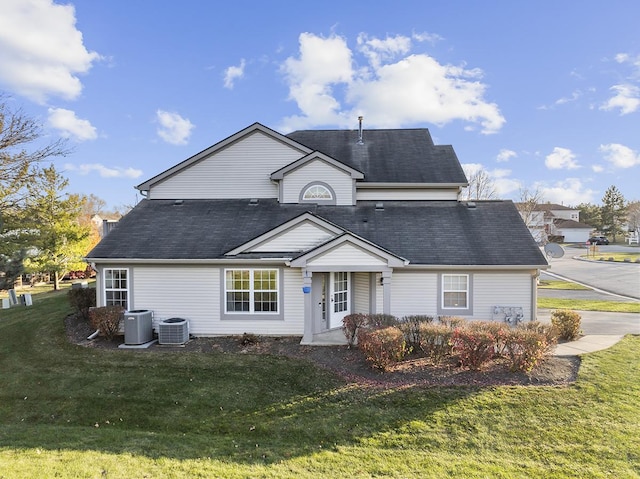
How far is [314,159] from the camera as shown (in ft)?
49.1

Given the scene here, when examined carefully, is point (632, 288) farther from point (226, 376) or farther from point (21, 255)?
point (21, 255)

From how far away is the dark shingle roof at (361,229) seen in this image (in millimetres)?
12367

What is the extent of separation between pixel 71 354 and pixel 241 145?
10.2m

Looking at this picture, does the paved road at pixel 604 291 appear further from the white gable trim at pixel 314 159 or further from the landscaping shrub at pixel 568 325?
the white gable trim at pixel 314 159

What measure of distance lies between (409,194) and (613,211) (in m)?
87.1

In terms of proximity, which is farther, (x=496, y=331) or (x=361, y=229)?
(x=361, y=229)

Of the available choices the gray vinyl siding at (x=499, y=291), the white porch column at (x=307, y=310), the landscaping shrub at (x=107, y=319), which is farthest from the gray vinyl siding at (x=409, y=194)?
the landscaping shrub at (x=107, y=319)

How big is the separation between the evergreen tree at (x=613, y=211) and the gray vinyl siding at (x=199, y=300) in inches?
3666

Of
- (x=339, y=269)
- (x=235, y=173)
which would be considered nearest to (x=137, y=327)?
(x=339, y=269)

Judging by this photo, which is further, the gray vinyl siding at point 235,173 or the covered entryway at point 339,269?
the gray vinyl siding at point 235,173

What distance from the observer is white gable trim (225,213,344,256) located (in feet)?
40.0

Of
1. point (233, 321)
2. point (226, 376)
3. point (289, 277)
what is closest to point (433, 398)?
point (226, 376)

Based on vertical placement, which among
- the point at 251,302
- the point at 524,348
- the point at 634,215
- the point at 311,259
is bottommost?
the point at 524,348

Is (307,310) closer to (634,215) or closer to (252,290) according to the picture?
(252,290)
